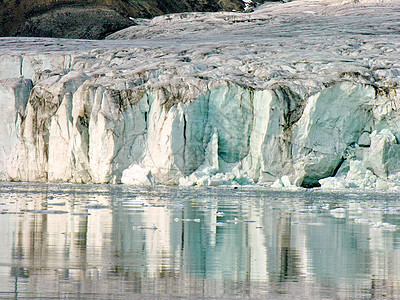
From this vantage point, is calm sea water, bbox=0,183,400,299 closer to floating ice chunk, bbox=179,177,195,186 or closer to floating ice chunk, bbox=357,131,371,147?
floating ice chunk, bbox=179,177,195,186

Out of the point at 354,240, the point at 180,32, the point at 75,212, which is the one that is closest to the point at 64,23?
the point at 180,32

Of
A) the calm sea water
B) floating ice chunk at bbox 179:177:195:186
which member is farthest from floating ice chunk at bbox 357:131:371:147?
the calm sea water

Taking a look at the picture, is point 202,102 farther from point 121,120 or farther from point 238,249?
point 238,249

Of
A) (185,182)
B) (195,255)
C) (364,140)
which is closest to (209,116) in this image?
(185,182)

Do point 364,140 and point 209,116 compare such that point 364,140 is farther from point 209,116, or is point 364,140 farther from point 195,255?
Result: point 195,255

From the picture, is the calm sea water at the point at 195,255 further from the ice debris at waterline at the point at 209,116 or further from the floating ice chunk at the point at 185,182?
the ice debris at waterline at the point at 209,116

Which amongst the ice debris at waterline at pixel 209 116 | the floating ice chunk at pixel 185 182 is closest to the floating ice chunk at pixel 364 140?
the ice debris at waterline at pixel 209 116
